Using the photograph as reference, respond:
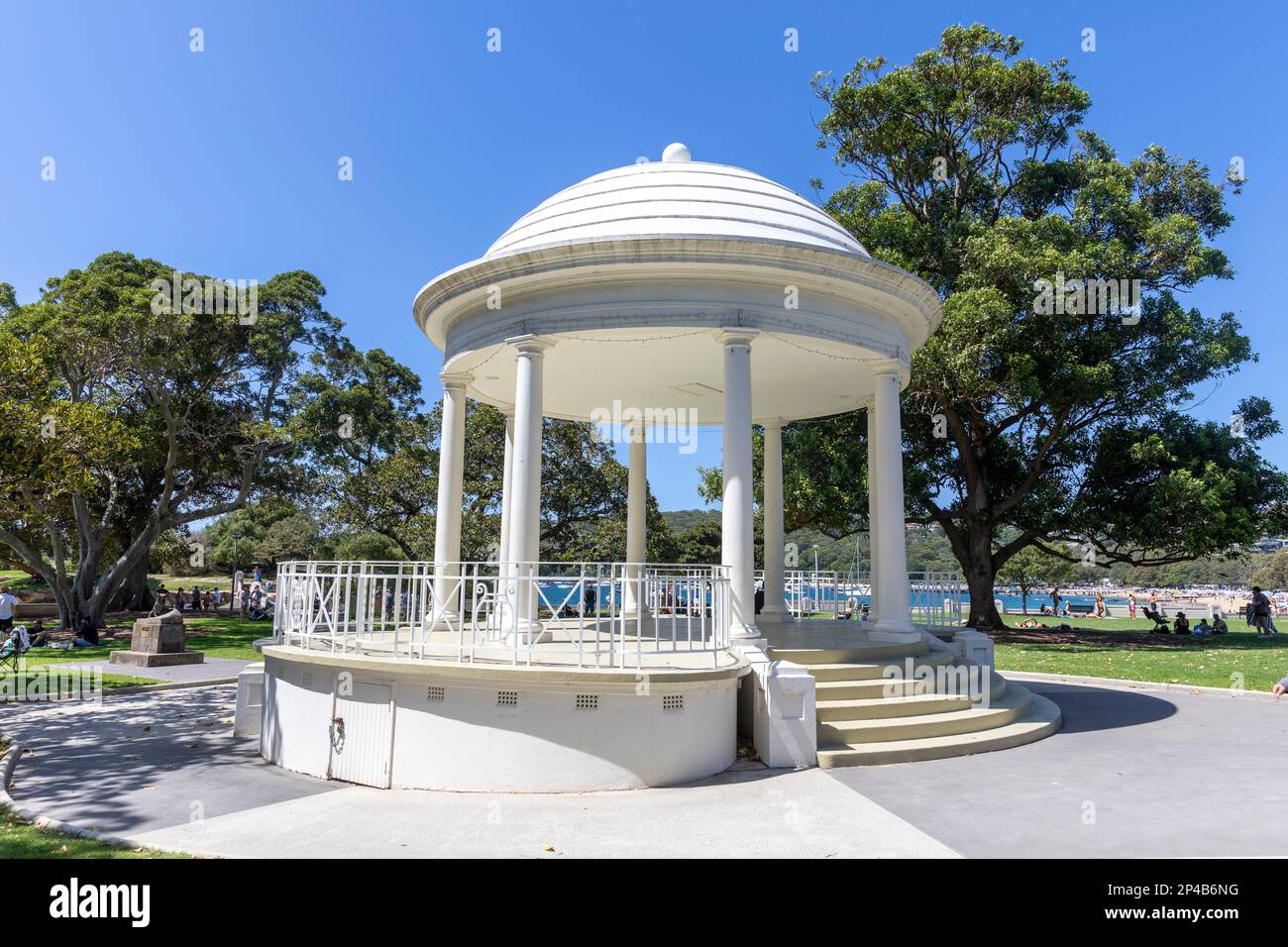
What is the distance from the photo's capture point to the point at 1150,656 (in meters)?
20.5

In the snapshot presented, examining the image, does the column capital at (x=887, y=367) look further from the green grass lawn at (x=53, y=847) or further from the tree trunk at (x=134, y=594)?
the tree trunk at (x=134, y=594)

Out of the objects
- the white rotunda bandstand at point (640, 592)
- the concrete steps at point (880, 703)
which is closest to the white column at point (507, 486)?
the white rotunda bandstand at point (640, 592)

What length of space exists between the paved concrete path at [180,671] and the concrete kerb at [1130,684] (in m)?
16.7

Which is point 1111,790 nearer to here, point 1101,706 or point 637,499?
point 1101,706

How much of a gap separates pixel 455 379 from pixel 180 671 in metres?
11.1

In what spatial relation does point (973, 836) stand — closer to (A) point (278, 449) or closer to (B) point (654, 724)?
(B) point (654, 724)

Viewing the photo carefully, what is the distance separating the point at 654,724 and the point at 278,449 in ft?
93.7

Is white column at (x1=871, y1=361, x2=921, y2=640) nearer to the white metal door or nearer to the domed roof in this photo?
the domed roof

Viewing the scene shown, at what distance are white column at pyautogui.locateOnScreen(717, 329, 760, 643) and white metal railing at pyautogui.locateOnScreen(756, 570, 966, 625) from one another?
633 centimetres

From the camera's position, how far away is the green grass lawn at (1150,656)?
52.6 feet

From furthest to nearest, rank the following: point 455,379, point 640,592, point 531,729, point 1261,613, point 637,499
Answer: point 1261,613 → point 637,499 → point 455,379 → point 640,592 → point 531,729

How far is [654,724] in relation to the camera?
7801 mm

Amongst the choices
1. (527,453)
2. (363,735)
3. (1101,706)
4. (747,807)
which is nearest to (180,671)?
(363,735)

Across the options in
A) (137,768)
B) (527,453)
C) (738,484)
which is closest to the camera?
(137,768)
